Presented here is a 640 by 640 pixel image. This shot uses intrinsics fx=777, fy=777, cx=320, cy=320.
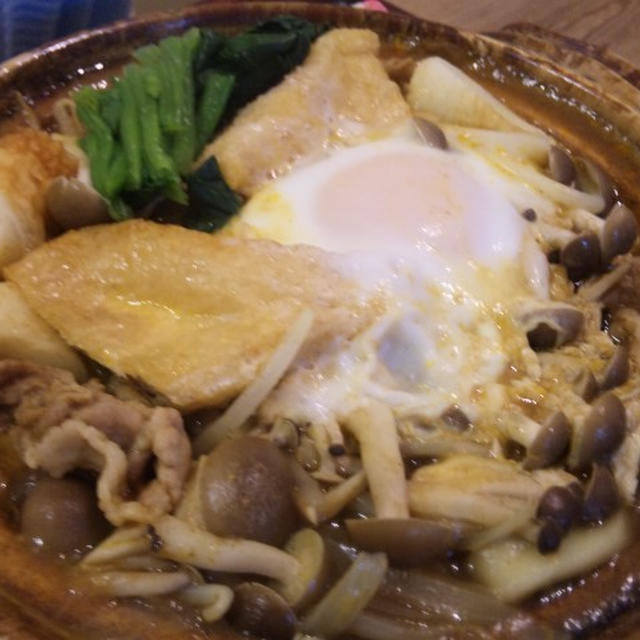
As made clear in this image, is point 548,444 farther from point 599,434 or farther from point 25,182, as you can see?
point 25,182

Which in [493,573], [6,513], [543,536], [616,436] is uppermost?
[616,436]

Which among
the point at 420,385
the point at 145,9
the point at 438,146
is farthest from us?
the point at 145,9

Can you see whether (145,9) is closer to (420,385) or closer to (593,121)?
(593,121)

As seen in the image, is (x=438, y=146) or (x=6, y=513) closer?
(x=6, y=513)

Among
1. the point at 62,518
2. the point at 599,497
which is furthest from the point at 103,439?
the point at 599,497

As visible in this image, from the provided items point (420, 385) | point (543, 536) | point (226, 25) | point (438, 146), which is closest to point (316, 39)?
point (226, 25)

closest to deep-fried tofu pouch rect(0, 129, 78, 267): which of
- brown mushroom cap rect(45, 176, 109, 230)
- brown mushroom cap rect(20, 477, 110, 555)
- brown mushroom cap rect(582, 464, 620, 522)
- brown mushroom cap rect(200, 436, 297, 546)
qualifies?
brown mushroom cap rect(45, 176, 109, 230)
